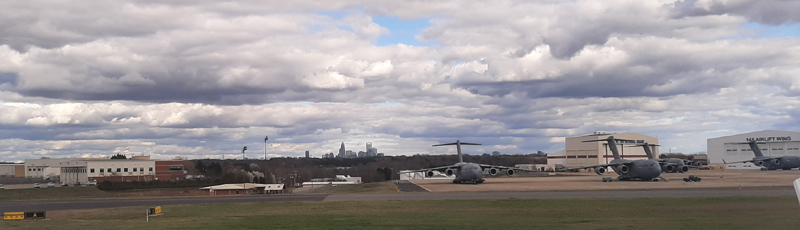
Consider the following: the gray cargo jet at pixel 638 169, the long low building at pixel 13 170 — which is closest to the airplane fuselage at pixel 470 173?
the gray cargo jet at pixel 638 169

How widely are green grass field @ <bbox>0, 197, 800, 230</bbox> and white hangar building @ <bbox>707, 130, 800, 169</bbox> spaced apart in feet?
305

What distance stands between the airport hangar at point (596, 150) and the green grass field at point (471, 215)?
87.7 m

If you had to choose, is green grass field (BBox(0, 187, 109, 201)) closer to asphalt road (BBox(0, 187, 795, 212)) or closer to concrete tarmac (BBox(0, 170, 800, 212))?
concrete tarmac (BBox(0, 170, 800, 212))

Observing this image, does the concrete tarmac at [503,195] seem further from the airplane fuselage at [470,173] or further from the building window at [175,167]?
the building window at [175,167]

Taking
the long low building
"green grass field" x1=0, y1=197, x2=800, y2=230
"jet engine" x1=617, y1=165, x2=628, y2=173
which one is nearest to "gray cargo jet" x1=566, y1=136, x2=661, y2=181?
"jet engine" x1=617, y1=165, x2=628, y2=173

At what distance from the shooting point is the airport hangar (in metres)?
129

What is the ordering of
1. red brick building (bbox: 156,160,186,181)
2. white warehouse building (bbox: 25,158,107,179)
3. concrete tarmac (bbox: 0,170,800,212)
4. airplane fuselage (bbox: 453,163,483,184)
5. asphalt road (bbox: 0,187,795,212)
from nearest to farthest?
asphalt road (bbox: 0,187,795,212) < concrete tarmac (bbox: 0,170,800,212) < airplane fuselage (bbox: 453,163,483,184) < red brick building (bbox: 156,160,186,181) < white warehouse building (bbox: 25,158,107,179)

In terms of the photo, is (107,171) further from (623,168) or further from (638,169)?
(638,169)

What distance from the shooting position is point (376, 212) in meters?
37.9

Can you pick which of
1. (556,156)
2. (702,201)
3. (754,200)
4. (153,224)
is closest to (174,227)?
(153,224)

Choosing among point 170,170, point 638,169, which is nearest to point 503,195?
point 638,169

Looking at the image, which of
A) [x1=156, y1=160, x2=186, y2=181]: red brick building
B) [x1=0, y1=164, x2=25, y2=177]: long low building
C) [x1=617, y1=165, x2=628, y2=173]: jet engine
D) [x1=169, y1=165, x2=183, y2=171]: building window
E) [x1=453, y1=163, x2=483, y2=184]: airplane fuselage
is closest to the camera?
[x1=617, y1=165, x2=628, y2=173]: jet engine

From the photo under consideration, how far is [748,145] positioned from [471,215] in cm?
10897

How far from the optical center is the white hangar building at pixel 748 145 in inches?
4828
